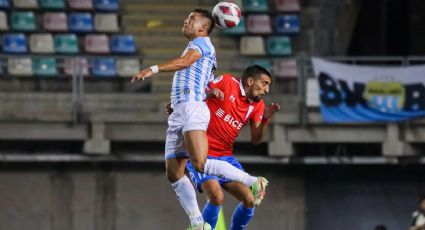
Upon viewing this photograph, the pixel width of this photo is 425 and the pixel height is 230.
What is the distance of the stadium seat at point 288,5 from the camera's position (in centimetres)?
2467

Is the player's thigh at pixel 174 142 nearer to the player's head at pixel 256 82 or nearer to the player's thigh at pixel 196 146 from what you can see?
the player's thigh at pixel 196 146

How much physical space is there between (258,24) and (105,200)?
Answer: 3.76 m

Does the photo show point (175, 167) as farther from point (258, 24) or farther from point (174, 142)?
point (258, 24)

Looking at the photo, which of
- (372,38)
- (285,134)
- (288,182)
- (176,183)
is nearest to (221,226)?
(176,183)

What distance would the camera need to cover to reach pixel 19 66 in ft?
75.5

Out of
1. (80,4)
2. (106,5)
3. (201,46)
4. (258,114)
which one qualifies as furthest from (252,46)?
(201,46)

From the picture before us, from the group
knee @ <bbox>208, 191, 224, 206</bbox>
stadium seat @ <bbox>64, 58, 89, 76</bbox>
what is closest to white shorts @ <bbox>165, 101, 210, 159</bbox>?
knee @ <bbox>208, 191, 224, 206</bbox>

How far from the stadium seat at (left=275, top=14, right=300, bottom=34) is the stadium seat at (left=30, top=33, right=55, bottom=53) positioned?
11.9 ft

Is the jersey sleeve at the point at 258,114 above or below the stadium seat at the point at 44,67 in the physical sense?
above

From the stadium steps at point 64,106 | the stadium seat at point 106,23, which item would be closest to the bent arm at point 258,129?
the stadium steps at point 64,106

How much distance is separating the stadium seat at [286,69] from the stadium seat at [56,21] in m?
3.99

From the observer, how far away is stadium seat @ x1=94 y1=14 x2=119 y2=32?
2464 centimetres

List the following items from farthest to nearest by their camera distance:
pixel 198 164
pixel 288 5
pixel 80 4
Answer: pixel 80 4, pixel 288 5, pixel 198 164

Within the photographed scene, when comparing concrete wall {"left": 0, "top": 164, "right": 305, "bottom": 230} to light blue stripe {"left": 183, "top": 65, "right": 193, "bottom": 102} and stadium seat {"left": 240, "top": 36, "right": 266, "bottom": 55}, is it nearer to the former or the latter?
stadium seat {"left": 240, "top": 36, "right": 266, "bottom": 55}
